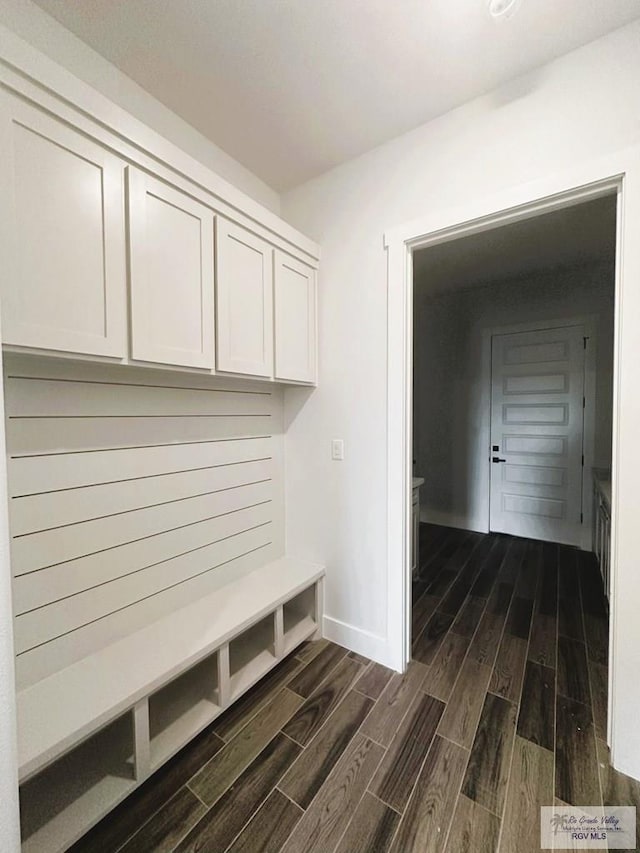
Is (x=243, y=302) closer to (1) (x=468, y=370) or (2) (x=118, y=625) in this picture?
(2) (x=118, y=625)

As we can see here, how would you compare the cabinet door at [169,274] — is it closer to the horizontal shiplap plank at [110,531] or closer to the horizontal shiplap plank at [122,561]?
the horizontal shiplap plank at [110,531]

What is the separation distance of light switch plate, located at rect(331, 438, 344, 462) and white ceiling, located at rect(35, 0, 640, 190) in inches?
63.4

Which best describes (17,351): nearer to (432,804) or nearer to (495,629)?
(432,804)

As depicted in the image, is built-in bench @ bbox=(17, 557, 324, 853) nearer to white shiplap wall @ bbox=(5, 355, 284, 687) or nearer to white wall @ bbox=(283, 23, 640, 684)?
white shiplap wall @ bbox=(5, 355, 284, 687)

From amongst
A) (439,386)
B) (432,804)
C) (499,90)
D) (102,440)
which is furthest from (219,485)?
(439,386)

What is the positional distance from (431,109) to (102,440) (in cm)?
209

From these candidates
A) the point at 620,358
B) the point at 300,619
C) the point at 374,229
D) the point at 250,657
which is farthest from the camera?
the point at 300,619

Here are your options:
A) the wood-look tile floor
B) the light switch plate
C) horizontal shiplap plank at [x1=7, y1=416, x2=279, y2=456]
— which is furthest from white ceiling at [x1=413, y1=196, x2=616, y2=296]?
the wood-look tile floor

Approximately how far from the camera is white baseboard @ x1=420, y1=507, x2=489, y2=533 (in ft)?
13.2

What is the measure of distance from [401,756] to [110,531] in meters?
1.47

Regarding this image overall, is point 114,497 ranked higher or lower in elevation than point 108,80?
lower

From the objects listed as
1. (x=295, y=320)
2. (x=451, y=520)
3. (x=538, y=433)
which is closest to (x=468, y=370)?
(x=538, y=433)

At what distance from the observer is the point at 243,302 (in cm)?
163

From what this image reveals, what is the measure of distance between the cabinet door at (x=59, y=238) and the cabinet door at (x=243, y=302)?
41 cm
